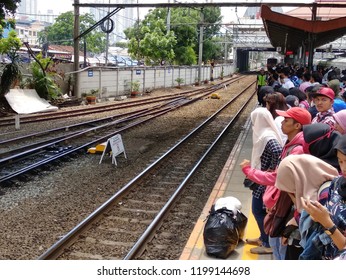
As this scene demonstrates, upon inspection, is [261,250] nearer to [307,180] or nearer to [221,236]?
[221,236]

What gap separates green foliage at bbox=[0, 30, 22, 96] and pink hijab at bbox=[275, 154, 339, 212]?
17.1 metres

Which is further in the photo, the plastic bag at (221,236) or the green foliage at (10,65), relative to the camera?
the green foliage at (10,65)

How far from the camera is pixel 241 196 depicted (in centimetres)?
758

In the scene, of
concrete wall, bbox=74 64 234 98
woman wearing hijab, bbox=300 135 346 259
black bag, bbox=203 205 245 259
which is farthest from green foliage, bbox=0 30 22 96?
woman wearing hijab, bbox=300 135 346 259

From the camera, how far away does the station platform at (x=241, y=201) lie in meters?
5.18

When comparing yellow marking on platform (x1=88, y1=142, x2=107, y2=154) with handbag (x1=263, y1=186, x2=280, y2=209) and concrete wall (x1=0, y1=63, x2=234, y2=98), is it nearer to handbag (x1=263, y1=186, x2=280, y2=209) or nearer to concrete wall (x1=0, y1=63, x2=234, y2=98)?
handbag (x1=263, y1=186, x2=280, y2=209)

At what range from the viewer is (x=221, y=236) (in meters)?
5.11

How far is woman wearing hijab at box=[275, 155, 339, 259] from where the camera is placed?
3049 millimetres

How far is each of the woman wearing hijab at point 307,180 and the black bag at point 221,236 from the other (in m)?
2.00

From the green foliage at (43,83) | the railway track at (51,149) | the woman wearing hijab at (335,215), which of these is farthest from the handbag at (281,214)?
the green foliage at (43,83)

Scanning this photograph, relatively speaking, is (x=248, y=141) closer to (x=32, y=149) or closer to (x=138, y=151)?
(x=138, y=151)

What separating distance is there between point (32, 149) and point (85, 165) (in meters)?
1.57

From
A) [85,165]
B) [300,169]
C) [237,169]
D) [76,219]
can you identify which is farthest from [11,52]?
[300,169]

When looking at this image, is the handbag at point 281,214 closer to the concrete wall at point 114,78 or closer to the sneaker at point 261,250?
the sneaker at point 261,250
